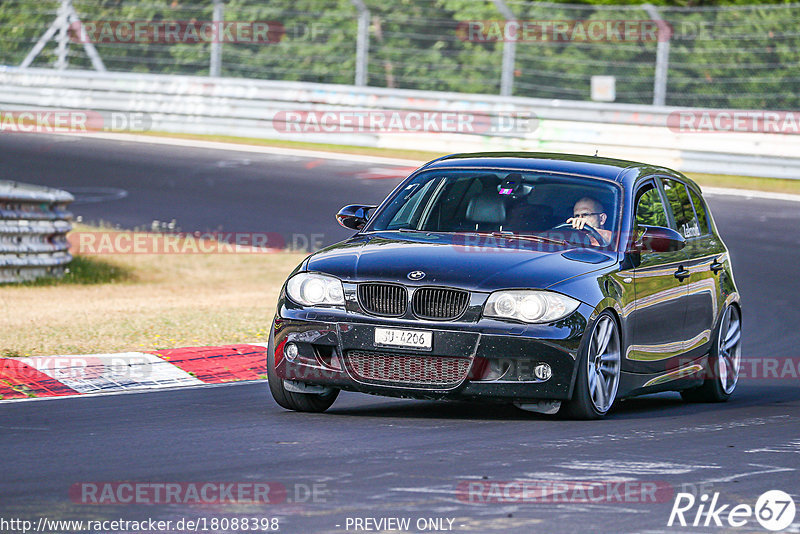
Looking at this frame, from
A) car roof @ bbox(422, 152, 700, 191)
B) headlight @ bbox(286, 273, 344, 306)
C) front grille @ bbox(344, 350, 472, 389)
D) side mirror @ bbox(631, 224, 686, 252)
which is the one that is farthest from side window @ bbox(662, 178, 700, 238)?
headlight @ bbox(286, 273, 344, 306)

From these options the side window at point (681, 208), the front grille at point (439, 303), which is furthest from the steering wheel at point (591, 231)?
the side window at point (681, 208)

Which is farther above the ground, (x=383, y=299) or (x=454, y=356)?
(x=383, y=299)

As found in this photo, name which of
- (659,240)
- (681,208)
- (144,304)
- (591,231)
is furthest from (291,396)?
(144,304)

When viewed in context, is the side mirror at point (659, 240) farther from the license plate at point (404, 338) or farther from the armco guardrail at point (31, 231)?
the armco guardrail at point (31, 231)

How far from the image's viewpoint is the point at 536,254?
8203 millimetres

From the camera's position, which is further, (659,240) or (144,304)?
(144,304)

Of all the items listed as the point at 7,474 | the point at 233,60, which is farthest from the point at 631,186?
the point at 233,60

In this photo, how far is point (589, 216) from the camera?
8836 millimetres

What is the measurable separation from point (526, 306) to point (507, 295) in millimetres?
118

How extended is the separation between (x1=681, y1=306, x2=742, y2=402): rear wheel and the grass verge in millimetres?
3683

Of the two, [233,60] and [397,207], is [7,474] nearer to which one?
[397,207]

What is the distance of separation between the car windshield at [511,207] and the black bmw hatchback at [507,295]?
0.03 ft

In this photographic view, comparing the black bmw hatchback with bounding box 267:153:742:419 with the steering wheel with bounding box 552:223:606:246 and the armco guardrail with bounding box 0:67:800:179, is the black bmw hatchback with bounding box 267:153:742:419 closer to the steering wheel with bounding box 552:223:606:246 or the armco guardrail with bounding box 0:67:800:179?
the steering wheel with bounding box 552:223:606:246

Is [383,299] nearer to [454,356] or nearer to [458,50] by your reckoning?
[454,356]
